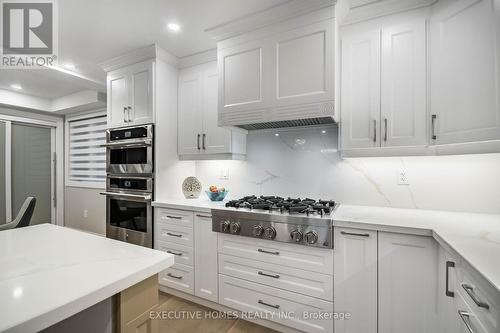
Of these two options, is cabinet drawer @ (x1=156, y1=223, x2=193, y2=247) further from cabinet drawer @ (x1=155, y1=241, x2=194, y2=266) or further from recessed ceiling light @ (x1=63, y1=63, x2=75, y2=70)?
recessed ceiling light @ (x1=63, y1=63, x2=75, y2=70)

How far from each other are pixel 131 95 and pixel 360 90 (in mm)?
2350

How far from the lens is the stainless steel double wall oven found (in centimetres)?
243

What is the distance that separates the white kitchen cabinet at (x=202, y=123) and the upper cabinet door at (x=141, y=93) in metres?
0.34

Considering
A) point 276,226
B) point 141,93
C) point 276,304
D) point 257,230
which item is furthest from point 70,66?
point 276,304

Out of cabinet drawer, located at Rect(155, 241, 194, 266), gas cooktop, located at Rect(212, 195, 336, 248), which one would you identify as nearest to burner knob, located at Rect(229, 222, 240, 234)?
gas cooktop, located at Rect(212, 195, 336, 248)

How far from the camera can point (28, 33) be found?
208cm

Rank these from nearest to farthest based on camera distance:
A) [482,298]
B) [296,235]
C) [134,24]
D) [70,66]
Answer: [482,298], [296,235], [134,24], [70,66]

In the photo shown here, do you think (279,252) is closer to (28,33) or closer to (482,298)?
(482,298)

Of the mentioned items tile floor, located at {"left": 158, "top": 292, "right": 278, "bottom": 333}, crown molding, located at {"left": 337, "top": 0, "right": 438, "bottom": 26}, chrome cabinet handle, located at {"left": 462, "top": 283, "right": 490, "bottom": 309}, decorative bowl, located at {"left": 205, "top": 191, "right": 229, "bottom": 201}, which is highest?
crown molding, located at {"left": 337, "top": 0, "right": 438, "bottom": 26}

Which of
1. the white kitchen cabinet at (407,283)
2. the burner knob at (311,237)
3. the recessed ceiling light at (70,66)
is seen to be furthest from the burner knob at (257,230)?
the recessed ceiling light at (70,66)

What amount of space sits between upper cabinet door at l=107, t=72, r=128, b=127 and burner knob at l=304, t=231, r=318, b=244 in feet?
7.62

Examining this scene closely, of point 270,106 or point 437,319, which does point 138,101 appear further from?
point 437,319

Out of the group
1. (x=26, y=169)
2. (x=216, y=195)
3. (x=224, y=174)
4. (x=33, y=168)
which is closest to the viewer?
(x=216, y=195)

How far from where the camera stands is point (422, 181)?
1872 mm
